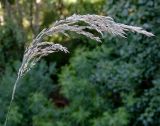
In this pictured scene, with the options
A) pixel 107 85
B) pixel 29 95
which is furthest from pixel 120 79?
pixel 29 95

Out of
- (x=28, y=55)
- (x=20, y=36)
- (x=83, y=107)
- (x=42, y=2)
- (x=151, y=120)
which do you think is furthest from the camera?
(x=42, y=2)

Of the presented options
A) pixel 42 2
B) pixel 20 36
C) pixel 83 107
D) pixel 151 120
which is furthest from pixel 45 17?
pixel 151 120

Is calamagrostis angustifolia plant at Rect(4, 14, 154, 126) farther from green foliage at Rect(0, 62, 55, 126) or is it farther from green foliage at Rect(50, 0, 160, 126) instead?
green foliage at Rect(0, 62, 55, 126)

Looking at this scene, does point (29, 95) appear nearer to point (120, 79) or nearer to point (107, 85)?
point (107, 85)

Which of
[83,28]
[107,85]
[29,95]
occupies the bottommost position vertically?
[29,95]

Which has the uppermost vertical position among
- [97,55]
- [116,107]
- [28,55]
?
[28,55]

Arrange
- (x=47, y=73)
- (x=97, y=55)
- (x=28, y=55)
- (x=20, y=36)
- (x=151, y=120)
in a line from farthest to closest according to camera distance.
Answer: (x=20, y=36)
(x=47, y=73)
(x=97, y=55)
(x=151, y=120)
(x=28, y=55)

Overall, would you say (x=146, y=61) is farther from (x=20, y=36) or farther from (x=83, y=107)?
(x=20, y=36)

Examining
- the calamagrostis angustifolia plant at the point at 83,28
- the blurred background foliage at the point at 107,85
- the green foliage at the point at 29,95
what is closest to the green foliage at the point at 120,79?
the blurred background foliage at the point at 107,85

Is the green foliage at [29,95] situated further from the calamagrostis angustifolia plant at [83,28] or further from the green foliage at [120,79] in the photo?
the calamagrostis angustifolia plant at [83,28]

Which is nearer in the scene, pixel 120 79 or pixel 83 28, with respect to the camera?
pixel 83 28

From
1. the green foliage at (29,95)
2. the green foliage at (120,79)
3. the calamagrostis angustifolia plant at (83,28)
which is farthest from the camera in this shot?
the green foliage at (29,95)
